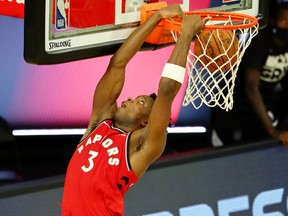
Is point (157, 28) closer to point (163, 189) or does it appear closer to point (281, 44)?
point (163, 189)

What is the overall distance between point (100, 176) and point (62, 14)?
87cm

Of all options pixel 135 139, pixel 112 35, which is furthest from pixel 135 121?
pixel 112 35

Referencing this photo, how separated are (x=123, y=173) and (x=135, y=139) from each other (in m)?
0.19

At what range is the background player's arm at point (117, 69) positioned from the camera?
5336mm

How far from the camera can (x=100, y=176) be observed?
5262mm

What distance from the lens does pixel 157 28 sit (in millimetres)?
5504

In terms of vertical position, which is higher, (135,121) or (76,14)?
(76,14)

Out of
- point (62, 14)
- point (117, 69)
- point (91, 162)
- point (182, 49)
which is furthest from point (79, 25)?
point (91, 162)

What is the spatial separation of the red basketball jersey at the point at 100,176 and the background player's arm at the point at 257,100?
2262 mm

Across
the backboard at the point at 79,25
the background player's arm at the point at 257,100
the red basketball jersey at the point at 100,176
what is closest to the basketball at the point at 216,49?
the backboard at the point at 79,25

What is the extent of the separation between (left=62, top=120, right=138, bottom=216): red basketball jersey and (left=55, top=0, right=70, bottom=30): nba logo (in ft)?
2.10

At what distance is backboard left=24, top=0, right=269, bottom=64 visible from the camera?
4.89 m

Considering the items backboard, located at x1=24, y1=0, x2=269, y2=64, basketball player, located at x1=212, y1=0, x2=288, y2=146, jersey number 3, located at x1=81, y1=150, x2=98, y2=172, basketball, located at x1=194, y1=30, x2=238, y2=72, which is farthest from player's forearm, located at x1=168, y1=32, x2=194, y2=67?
basketball player, located at x1=212, y1=0, x2=288, y2=146

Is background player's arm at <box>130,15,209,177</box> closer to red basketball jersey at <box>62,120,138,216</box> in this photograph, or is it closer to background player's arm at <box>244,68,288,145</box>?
red basketball jersey at <box>62,120,138,216</box>
